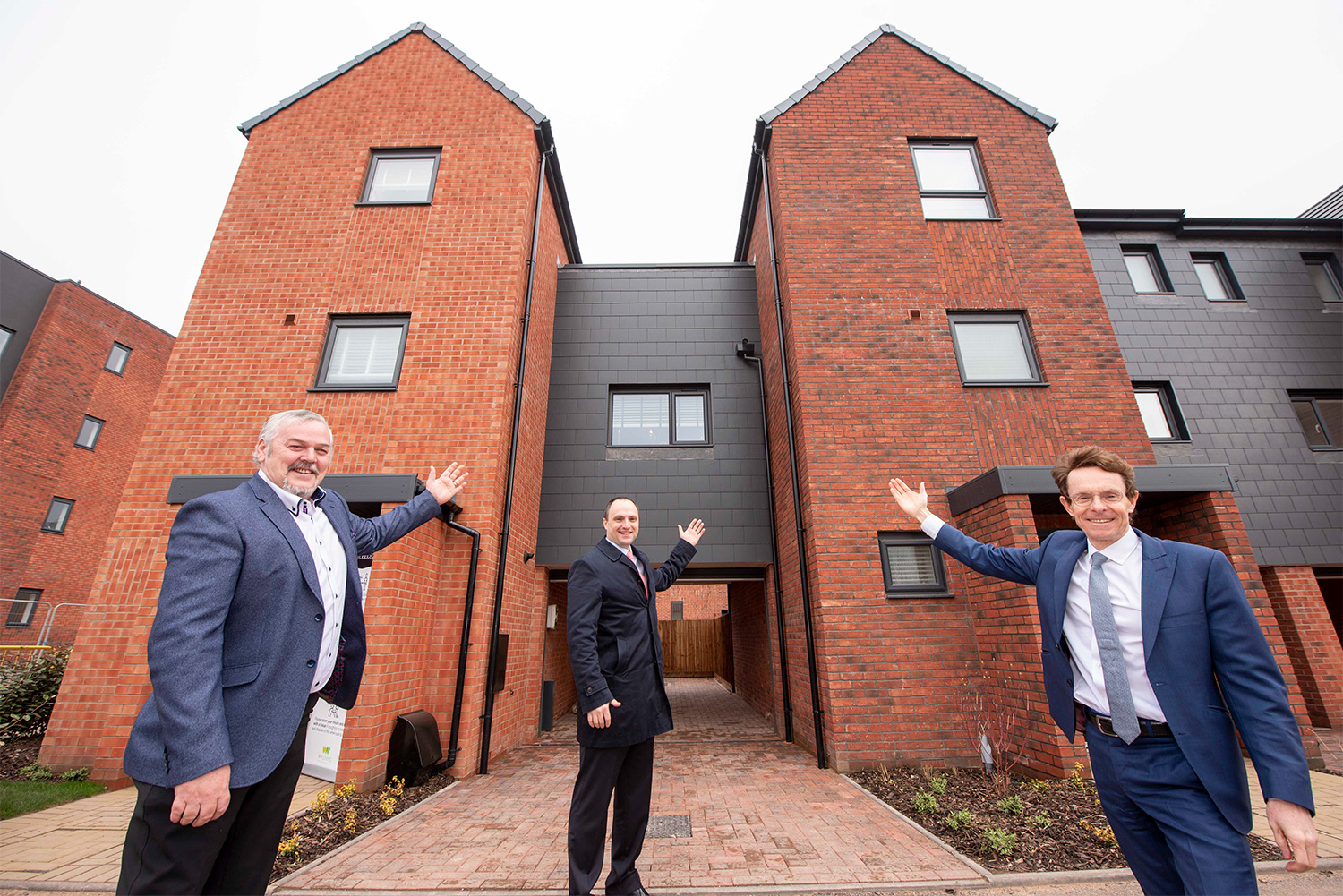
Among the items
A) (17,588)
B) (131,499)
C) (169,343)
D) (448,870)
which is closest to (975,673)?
(448,870)

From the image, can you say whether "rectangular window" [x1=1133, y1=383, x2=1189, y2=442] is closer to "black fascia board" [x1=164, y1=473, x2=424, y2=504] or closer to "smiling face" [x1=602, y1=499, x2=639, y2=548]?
"smiling face" [x1=602, y1=499, x2=639, y2=548]

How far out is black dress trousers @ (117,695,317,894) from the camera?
4.92 ft

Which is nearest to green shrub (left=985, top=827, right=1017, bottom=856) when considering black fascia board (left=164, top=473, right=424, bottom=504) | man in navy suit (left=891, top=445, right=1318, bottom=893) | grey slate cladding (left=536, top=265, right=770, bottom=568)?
man in navy suit (left=891, top=445, right=1318, bottom=893)

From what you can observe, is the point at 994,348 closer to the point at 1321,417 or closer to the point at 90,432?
the point at 1321,417

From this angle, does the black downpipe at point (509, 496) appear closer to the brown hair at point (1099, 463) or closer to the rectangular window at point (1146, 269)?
the brown hair at point (1099, 463)

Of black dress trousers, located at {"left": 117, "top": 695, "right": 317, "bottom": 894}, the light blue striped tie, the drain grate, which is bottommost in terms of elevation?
the drain grate

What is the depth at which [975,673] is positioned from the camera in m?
5.63

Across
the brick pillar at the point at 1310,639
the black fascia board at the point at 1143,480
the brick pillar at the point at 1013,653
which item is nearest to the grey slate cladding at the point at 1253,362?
the brick pillar at the point at 1310,639

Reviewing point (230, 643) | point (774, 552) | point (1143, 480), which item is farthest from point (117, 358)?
point (1143, 480)

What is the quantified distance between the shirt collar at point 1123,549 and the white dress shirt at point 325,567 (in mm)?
2914

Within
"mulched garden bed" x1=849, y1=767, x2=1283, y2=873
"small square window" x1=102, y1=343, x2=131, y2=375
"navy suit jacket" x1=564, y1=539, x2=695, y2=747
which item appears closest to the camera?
"navy suit jacket" x1=564, y1=539, x2=695, y2=747

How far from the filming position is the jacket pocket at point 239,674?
166 centimetres

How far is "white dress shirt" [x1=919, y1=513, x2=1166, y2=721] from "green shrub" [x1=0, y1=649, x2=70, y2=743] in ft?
28.8

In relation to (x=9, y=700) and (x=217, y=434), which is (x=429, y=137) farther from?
(x=9, y=700)
